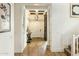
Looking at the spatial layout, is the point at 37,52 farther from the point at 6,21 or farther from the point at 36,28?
the point at 36,28

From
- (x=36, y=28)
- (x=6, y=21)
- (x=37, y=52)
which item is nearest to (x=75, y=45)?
(x=37, y=52)

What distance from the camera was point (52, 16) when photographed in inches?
201

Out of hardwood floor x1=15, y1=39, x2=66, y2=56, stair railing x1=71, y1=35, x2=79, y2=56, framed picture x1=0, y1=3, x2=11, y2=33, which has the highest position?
framed picture x1=0, y1=3, x2=11, y2=33

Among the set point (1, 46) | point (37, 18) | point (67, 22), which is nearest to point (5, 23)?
point (1, 46)

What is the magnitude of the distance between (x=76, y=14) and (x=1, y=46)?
3.11 metres

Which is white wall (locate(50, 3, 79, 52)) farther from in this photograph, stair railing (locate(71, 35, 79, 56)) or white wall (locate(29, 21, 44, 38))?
white wall (locate(29, 21, 44, 38))

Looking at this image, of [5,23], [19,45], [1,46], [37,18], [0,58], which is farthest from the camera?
[37,18]

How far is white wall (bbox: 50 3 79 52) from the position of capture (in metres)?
5.04

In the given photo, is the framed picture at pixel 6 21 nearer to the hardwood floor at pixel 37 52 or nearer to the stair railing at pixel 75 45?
the hardwood floor at pixel 37 52

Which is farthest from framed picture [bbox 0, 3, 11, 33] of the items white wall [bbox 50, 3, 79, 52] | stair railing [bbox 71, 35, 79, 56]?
white wall [bbox 50, 3, 79, 52]

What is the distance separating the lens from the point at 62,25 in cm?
509

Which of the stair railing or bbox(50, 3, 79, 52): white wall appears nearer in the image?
the stair railing

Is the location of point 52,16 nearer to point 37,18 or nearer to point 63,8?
point 63,8

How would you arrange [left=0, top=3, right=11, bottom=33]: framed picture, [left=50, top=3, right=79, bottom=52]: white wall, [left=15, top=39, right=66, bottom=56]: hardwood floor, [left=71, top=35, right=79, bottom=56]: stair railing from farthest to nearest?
1. [left=50, top=3, right=79, bottom=52]: white wall
2. [left=15, top=39, right=66, bottom=56]: hardwood floor
3. [left=71, top=35, right=79, bottom=56]: stair railing
4. [left=0, top=3, right=11, bottom=33]: framed picture
